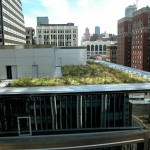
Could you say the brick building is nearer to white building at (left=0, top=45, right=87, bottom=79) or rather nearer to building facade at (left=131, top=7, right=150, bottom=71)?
building facade at (left=131, top=7, right=150, bottom=71)

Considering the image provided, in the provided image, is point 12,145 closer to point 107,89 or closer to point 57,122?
point 57,122

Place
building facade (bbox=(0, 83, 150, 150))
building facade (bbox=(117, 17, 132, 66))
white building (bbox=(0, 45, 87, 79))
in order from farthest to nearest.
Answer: building facade (bbox=(117, 17, 132, 66))
white building (bbox=(0, 45, 87, 79))
building facade (bbox=(0, 83, 150, 150))

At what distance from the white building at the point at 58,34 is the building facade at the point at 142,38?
4578cm

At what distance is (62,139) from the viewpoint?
1590cm

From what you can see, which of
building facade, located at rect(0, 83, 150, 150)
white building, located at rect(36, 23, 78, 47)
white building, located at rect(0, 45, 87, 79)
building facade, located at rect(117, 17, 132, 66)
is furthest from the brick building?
building facade, located at rect(0, 83, 150, 150)

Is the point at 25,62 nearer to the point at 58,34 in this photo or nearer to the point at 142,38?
the point at 142,38

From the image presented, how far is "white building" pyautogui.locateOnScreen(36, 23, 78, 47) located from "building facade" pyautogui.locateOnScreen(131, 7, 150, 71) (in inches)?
1802

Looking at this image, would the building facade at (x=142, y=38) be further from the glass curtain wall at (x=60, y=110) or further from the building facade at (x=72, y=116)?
the glass curtain wall at (x=60, y=110)

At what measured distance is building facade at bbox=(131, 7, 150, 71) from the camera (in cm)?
9181

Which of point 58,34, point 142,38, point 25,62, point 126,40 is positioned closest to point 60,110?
point 25,62

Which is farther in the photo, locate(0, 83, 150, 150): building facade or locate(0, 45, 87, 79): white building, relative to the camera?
locate(0, 45, 87, 79): white building

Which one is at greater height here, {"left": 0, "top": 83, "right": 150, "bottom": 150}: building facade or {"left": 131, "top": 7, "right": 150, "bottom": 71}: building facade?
{"left": 131, "top": 7, "right": 150, "bottom": 71}: building facade

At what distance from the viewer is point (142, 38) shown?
9306 centimetres

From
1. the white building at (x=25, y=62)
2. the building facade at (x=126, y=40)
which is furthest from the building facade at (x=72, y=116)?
the building facade at (x=126, y=40)
